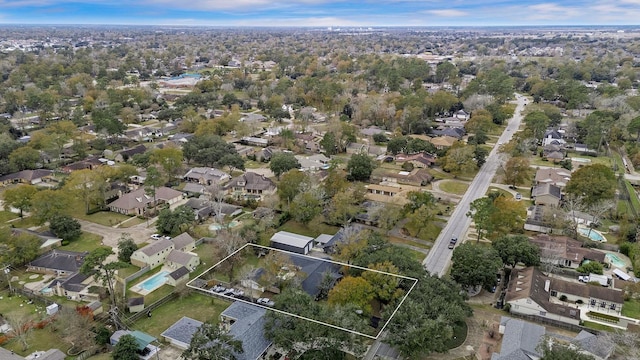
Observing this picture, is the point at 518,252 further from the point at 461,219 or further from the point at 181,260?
the point at 181,260

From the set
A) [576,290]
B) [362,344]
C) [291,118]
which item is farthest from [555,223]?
[291,118]

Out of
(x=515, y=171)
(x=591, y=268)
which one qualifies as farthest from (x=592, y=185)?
(x=591, y=268)

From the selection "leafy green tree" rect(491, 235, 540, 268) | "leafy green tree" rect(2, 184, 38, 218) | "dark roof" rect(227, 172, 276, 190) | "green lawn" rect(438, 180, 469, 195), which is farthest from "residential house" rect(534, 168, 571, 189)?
"leafy green tree" rect(2, 184, 38, 218)

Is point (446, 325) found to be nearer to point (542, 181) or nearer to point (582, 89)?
point (542, 181)

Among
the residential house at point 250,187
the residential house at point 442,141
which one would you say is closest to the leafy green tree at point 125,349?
the residential house at point 250,187

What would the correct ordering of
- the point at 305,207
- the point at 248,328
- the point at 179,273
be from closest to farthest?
the point at 248,328 → the point at 179,273 → the point at 305,207
